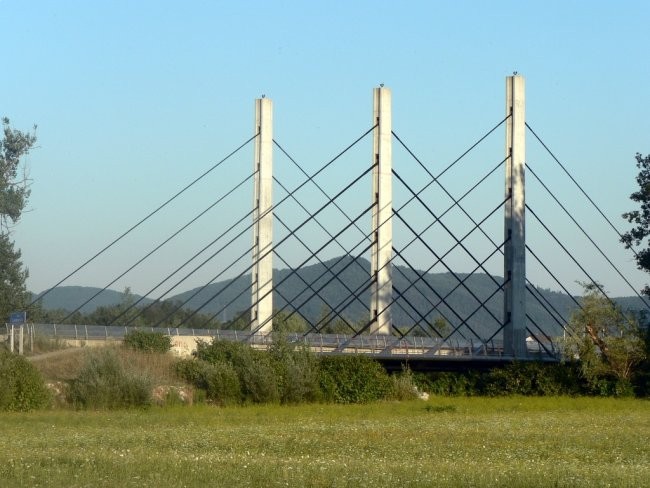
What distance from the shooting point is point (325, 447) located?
23.0 m

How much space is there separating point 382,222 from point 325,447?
29122mm

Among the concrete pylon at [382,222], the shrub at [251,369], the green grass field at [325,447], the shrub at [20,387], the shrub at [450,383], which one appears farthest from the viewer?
the concrete pylon at [382,222]

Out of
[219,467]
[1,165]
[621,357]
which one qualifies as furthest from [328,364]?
[1,165]

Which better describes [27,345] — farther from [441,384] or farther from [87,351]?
[441,384]

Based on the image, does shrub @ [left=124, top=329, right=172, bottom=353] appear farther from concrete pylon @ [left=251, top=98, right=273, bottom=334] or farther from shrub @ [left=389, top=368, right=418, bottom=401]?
shrub @ [left=389, top=368, right=418, bottom=401]

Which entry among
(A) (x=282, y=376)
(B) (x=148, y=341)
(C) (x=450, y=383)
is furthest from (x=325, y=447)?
(C) (x=450, y=383)

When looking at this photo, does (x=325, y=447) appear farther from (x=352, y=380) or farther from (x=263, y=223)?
(x=263, y=223)

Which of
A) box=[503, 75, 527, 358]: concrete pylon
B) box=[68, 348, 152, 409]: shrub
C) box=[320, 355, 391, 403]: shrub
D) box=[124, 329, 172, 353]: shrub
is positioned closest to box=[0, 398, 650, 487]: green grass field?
box=[68, 348, 152, 409]: shrub

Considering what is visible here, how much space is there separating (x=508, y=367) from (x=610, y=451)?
915 inches

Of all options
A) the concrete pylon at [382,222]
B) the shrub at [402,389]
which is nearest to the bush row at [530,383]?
the shrub at [402,389]

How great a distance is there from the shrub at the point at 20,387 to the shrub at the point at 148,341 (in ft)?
28.4

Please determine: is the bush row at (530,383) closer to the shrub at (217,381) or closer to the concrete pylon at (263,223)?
the concrete pylon at (263,223)

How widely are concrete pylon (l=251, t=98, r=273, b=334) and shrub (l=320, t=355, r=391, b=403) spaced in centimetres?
926

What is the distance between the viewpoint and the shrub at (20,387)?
34.2 metres
